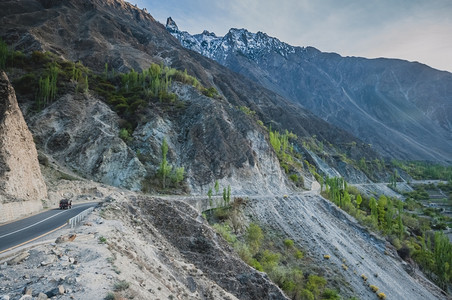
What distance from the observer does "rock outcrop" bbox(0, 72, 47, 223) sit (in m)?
18.4

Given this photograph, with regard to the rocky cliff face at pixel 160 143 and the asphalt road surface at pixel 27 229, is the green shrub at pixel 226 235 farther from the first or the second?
the rocky cliff face at pixel 160 143

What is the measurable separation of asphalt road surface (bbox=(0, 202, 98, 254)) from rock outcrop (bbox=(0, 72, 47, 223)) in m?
1.63

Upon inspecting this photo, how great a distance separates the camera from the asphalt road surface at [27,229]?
11.9m

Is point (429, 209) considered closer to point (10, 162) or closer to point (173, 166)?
point (173, 166)

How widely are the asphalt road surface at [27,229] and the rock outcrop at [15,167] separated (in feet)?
5.33

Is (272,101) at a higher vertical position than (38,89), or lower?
higher

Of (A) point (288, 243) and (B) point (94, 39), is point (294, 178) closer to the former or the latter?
(A) point (288, 243)

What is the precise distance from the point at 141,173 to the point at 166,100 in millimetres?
26496

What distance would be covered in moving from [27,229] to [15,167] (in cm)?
866

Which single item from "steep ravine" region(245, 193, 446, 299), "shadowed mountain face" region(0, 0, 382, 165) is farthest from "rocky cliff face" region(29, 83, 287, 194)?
"shadowed mountain face" region(0, 0, 382, 165)

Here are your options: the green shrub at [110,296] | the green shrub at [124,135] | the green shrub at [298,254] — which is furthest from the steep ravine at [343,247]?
the green shrub at [110,296]

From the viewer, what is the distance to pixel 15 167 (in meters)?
20.4

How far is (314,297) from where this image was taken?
83.7ft

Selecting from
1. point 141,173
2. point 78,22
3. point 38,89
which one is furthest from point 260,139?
point 78,22
